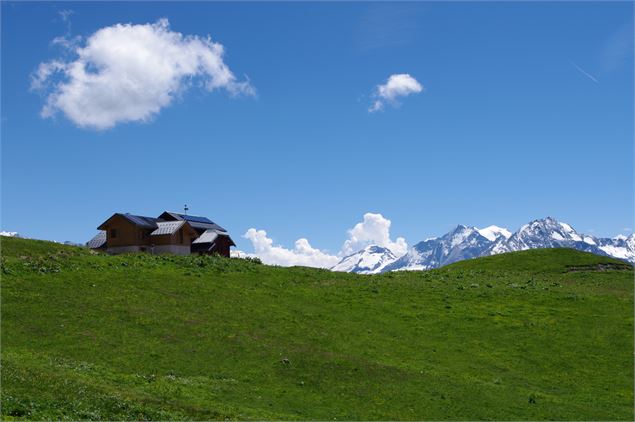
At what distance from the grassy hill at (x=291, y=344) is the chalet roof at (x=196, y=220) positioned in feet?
102

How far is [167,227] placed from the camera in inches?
3573

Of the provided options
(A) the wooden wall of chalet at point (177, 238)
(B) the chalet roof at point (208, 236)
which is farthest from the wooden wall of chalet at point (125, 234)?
(B) the chalet roof at point (208, 236)

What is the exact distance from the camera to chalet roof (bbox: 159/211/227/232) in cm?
10006

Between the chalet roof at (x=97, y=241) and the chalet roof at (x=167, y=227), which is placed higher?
the chalet roof at (x=167, y=227)

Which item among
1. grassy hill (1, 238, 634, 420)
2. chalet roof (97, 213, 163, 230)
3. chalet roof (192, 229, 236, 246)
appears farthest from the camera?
chalet roof (192, 229, 236, 246)

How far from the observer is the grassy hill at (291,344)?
101 ft

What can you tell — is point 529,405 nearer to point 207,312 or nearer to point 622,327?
point 622,327

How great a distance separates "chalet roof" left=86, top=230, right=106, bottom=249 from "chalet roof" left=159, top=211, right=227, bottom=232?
34.4ft

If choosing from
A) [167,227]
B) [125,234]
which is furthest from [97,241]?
[167,227]

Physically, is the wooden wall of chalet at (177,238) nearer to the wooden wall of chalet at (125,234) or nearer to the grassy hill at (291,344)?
the wooden wall of chalet at (125,234)

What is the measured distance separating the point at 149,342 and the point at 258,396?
1139 cm

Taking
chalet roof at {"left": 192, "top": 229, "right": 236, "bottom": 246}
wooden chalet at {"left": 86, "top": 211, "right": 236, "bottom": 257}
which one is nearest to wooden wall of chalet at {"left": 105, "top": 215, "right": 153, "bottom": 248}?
wooden chalet at {"left": 86, "top": 211, "right": 236, "bottom": 257}

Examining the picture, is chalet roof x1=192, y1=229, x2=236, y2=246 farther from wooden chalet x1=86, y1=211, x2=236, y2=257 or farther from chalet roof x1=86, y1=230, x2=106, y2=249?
chalet roof x1=86, y1=230, x2=106, y2=249

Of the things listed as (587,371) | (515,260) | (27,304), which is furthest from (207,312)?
(515,260)
